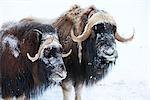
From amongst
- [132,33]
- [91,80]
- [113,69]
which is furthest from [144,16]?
[91,80]

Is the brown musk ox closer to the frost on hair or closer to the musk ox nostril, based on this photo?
the musk ox nostril

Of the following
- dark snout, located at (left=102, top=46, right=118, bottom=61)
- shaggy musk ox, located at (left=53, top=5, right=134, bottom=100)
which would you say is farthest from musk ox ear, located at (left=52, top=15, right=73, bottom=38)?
dark snout, located at (left=102, top=46, right=118, bottom=61)

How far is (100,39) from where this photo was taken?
5.88ft

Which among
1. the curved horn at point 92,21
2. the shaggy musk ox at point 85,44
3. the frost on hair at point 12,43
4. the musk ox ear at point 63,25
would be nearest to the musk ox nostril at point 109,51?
the shaggy musk ox at point 85,44

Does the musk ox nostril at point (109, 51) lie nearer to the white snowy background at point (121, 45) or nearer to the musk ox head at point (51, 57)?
the white snowy background at point (121, 45)

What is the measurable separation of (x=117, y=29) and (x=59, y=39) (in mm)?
326

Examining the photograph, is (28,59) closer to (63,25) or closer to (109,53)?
(63,25)

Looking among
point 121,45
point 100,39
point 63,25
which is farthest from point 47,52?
point 121,45

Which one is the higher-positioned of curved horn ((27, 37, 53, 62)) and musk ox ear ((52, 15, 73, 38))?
musk ox ear ((52, 15, 73, 38))

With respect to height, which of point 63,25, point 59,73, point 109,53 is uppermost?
point 63,25

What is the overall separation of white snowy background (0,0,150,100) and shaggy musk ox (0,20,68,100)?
0.06m

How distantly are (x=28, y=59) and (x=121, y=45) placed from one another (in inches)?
20.4

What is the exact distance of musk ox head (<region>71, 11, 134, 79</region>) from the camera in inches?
70.6

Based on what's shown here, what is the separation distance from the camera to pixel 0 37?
6.02 feet
